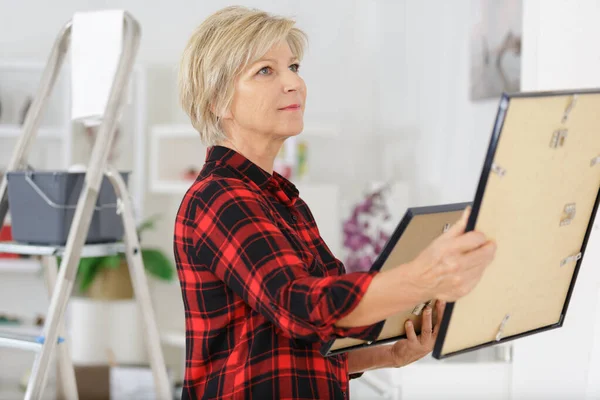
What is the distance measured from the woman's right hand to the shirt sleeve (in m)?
0.08

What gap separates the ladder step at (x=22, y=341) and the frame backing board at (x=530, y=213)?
1.18m

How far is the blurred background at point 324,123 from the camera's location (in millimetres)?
3283

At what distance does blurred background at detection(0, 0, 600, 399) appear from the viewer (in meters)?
3.28

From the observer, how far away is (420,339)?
1.28 meters

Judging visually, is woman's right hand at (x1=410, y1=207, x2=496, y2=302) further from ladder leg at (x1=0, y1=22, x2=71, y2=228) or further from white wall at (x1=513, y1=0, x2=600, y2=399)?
ladder leg at (x1=0, y1=22, x2=71, y2=228)

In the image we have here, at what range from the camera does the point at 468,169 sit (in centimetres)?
327

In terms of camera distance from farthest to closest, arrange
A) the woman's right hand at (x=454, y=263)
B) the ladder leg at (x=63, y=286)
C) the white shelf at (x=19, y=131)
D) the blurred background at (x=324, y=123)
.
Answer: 1. the white shelf at (x=19, y=131)
2. the blurred background at (x=324, y=123)
3. the ladder leg at (x=63, y=286)
4. the woman's right hand at (x=454, y=263)

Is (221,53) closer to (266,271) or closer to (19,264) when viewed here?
(266,271)

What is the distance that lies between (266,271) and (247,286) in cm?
4

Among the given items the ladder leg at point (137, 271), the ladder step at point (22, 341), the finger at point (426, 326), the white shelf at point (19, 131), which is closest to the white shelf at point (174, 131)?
the white shelf at point (19, 131)

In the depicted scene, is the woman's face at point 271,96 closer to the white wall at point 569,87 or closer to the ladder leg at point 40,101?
the white wall at point 569,87

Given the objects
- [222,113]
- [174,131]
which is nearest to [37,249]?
[222,113]

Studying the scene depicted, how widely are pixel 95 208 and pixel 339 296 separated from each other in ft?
4.49

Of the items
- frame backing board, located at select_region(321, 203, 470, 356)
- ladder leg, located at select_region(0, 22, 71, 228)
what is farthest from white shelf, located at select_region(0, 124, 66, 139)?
frame backing board, located at select_region(321, 203, 470, 356)
